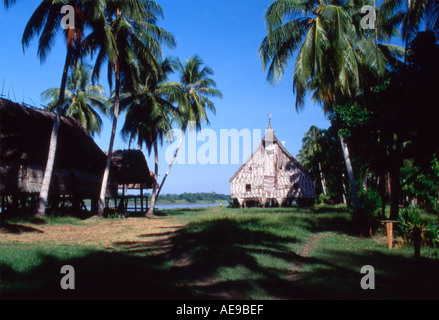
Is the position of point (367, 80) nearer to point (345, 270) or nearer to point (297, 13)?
point (297, 13)

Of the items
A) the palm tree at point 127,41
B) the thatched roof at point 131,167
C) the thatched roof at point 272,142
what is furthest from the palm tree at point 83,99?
the thatched roof at point 272,142

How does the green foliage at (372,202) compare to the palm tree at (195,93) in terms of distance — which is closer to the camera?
the green foliage at (372,202)

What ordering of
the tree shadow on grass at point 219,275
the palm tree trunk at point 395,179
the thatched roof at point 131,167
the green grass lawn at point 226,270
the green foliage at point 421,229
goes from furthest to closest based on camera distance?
the thatched roof at point 131,167
the palm tree trunk at point 395,179
the green foliage at point 421,229
the green grass lawn at point 226,270
the tree shadow on grass at point 219,275

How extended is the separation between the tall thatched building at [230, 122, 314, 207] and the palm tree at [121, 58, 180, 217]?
12.4m

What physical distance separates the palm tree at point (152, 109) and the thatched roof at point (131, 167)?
201 cm

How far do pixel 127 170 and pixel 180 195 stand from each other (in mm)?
103684

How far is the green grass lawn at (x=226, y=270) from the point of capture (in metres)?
5.31

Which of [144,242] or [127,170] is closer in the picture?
[144,242]

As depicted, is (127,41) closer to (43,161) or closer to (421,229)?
(43,161)

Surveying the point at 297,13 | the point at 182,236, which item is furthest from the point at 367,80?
the point at 182,236

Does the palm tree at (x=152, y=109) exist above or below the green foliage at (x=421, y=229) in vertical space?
above

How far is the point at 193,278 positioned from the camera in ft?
21.1

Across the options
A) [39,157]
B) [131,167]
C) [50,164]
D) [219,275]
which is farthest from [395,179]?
[131,167]

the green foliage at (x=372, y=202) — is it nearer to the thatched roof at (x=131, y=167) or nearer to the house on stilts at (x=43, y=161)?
the house on stilts at (x=43, y=161)
